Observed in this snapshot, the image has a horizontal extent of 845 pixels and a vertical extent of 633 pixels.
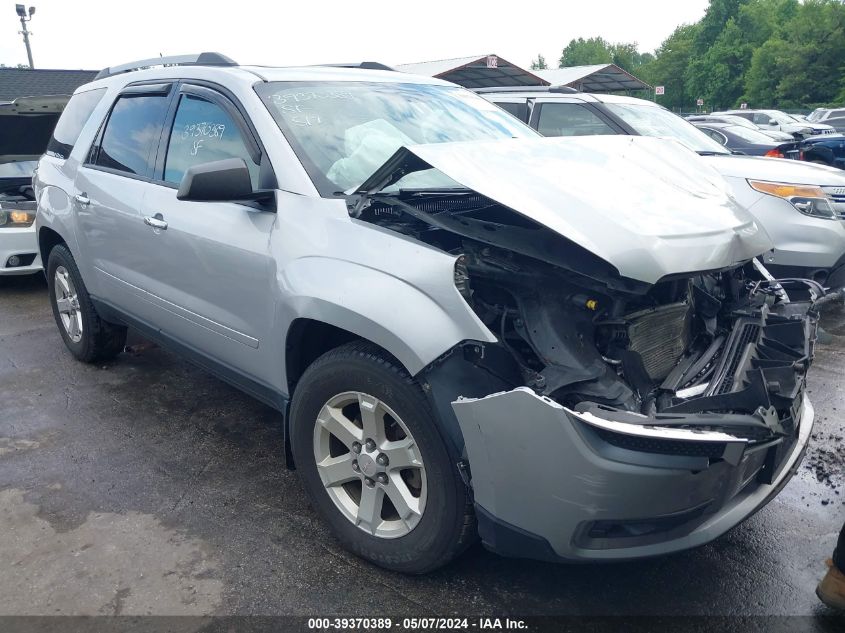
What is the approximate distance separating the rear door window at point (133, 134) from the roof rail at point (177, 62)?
0.25 metres

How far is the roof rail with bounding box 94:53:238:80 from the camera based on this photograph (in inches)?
138

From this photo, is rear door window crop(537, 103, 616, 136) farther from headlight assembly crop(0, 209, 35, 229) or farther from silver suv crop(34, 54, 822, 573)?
headlight assembly crop(0, 209, 35, 229)

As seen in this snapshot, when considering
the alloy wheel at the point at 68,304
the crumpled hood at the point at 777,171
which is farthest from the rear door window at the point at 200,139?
the crumpled hood at the point at 777,171

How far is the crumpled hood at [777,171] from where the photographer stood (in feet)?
18.4

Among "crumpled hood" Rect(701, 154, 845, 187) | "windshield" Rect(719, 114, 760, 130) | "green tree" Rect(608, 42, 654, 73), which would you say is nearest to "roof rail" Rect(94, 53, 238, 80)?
"crumpled hood" Rect(701, 154, 845, 187)

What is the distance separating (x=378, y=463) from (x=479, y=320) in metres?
0.70

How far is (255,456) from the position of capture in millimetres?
3570

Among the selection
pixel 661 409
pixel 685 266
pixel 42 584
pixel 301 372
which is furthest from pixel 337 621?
pixel 685 266

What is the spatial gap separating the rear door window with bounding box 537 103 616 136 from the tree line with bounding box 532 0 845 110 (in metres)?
47.3

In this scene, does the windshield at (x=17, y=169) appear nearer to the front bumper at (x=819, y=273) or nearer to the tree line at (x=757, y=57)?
the front bumper at (x=819, y=273)

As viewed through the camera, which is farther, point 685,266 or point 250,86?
point 250,86

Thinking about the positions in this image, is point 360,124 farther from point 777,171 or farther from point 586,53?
point 586,53

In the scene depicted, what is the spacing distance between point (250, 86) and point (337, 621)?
7.49 ft

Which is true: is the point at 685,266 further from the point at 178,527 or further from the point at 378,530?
the point at 178,527
